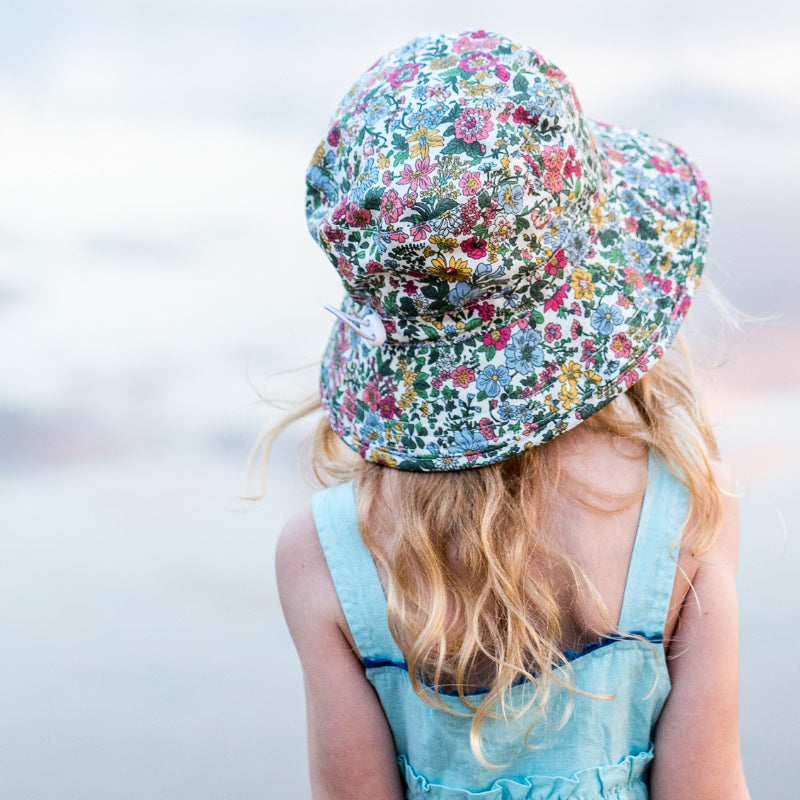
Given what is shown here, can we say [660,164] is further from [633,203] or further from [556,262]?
[556,262]

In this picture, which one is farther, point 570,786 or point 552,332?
point 570,786

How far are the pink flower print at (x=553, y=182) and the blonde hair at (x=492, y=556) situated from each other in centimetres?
26

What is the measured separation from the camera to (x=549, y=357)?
38.1 inches

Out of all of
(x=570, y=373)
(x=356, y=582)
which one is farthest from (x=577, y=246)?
(x=356, y=582)

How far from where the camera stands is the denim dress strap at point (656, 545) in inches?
40.1

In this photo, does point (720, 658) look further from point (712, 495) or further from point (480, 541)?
point (480, 541)

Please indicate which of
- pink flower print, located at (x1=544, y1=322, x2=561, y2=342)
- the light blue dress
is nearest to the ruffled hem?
the light blue dress

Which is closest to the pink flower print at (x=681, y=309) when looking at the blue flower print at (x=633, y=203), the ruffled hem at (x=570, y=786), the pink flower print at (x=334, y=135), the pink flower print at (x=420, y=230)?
the blue flower print at (x=633, y=203)

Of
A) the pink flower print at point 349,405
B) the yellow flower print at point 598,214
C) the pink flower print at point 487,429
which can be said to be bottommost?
the pink flower print at point 349,405

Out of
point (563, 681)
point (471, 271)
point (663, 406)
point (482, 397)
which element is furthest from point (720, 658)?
point (471, 271)

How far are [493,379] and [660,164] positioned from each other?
0.38 metres

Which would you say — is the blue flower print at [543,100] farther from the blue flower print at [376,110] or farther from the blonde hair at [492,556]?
the blonde hair at [492,556]

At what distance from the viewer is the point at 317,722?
1.12 m

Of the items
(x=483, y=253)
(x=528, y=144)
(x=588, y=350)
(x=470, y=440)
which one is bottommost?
(x=470, y=440)
